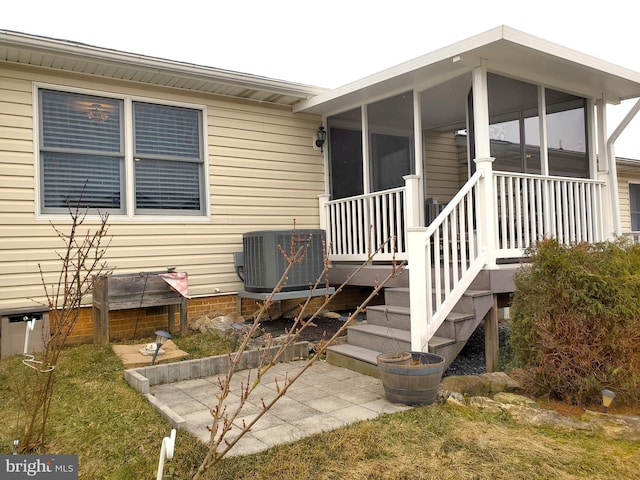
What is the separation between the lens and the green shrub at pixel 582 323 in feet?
11.5

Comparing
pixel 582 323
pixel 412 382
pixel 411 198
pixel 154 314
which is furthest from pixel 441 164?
pixel 412 382

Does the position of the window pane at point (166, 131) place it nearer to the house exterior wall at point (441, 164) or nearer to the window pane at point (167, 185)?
the window pane at point (167, 185)

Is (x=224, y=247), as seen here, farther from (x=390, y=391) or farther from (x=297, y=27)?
(x=297, y=27)

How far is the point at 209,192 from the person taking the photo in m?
6.56

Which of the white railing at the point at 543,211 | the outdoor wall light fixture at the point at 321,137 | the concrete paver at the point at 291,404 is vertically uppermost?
the outdoor wall light fixture at the point at 321,137

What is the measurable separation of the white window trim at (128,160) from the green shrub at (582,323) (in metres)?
4.30

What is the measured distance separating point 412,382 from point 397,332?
46.9 inches

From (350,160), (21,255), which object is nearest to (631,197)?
(350,160)

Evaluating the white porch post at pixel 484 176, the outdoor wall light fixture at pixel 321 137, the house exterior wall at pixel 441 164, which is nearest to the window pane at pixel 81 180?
the outdoor wall light fixture at pixel 321 137

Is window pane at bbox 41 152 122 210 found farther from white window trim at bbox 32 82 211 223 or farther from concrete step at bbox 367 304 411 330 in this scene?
concrete step at bbox 367 304 411 330

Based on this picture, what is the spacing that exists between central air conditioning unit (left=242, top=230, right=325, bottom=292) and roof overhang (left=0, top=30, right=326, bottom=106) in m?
2.00

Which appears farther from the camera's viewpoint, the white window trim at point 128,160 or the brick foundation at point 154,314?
the brick foundation at point 154,314

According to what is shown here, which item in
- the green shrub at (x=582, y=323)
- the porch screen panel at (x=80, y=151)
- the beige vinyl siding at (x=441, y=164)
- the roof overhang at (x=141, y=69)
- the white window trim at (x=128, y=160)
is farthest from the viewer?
the beige vinyl siding at (x=441, y=164)

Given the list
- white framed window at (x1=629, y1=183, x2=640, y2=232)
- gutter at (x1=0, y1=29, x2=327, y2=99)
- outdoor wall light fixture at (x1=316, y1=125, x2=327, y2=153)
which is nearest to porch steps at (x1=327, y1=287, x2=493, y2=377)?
outdoor wall light fixture at (x1=316, y1=125, x2=327, y2=153)
